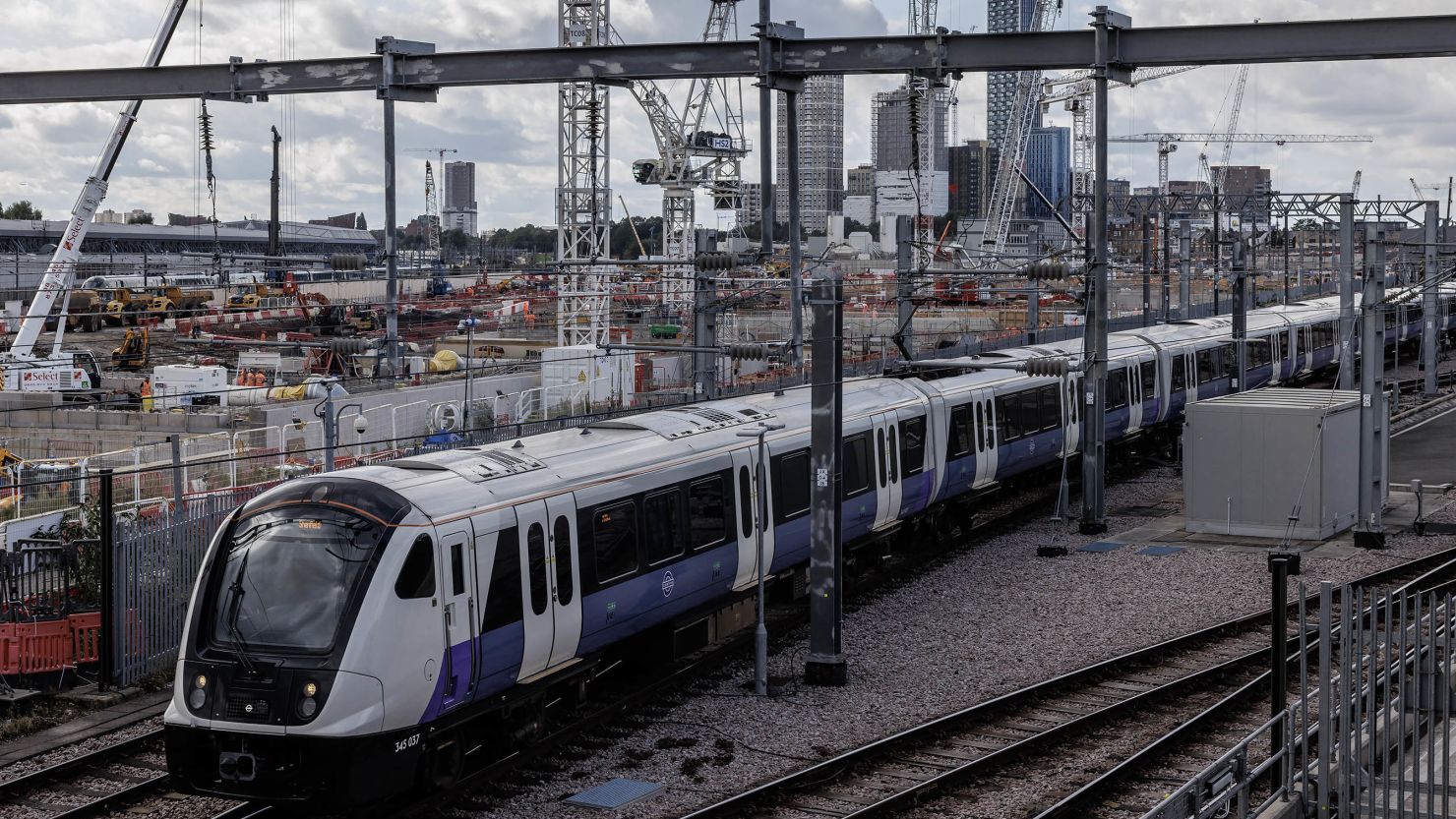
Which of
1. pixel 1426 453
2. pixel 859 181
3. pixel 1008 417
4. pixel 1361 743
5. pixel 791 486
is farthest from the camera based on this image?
pixel 859 181

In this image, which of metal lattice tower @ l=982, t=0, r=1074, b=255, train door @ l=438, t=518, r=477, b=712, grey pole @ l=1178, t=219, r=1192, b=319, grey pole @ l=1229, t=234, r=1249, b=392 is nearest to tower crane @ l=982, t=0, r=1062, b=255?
metal lattice tower @ l=982, t=0, r=1074, b=255

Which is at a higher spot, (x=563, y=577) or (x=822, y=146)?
(x=822, y=146)

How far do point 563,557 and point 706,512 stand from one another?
3065 millimetres

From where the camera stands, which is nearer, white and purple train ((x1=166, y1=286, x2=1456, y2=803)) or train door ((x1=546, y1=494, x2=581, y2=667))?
white and purple train ((x1=166, y1=286, x2=1456, y2=803))

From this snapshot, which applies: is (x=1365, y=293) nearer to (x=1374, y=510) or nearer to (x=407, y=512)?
(x=1374, y=510)

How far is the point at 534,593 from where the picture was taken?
45.8 feet

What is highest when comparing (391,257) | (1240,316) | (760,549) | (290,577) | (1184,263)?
(391,257)

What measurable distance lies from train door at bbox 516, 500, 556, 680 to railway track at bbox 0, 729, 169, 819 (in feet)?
10.6

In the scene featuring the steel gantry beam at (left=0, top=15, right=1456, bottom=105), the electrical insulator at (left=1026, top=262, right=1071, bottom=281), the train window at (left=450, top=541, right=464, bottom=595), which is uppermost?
the steel gantry beam at (left=0, top=15, right=1456, bottom=105)

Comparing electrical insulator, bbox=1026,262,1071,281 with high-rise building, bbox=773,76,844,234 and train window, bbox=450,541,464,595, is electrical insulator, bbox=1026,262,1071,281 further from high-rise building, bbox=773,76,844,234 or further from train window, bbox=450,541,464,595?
high-rise building, bbox=773,76,844,234

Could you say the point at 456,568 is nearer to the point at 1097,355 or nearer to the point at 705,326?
the point at 705,326

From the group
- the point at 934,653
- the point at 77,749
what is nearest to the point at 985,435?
the point at 934,653

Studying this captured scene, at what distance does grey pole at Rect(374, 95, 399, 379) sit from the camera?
67.5 feet

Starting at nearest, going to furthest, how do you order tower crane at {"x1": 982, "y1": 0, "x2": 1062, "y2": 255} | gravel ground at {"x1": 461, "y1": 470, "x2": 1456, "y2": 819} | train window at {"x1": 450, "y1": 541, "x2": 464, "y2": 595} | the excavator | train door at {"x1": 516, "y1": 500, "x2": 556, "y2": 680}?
train window at {"x1": 450, "y1": 541, "x2": 464, "y2": 595}, train door at {"x1": 516, "y1": 500, "x2": 556, "y2": 680}, gravel ground at {"x1": 461, "y1": 470, "x2": 1456, "y2": 819}, the excavator, tower crane at {"x1": 982, "y1": 0, "x2": 1062, "y2": 255}
